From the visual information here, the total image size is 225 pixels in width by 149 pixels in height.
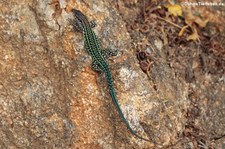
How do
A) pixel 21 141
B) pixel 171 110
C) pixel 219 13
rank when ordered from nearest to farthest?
pixel 21 141 → pixel 171 110 → pixel 219 13

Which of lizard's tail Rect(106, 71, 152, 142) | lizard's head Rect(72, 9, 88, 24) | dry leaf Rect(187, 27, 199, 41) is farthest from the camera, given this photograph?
dry leaf Rect(187, 27, 199, 41)

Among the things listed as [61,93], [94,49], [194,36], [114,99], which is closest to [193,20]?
[194,36]

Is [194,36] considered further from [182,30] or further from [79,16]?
[79,16]

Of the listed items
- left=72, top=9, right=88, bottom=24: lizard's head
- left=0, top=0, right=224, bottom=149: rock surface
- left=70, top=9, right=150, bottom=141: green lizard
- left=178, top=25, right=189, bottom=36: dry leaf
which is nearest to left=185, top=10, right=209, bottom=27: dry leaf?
left=178, top=25, right=189, bottom=36: dry leaf

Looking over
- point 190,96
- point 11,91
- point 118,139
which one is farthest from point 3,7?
point 190,96

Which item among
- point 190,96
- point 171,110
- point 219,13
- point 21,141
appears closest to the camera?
point 21,141

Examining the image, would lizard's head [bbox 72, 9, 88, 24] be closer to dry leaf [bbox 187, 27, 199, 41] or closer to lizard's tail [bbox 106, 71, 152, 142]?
lizard's tail [bbox 106, 71, 152, 142]

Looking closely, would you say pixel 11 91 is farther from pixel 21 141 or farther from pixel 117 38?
pixel 117 38

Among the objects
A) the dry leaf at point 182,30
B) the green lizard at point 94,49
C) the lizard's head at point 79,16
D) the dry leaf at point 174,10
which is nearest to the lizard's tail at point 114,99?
the green lizard at point 94,49
